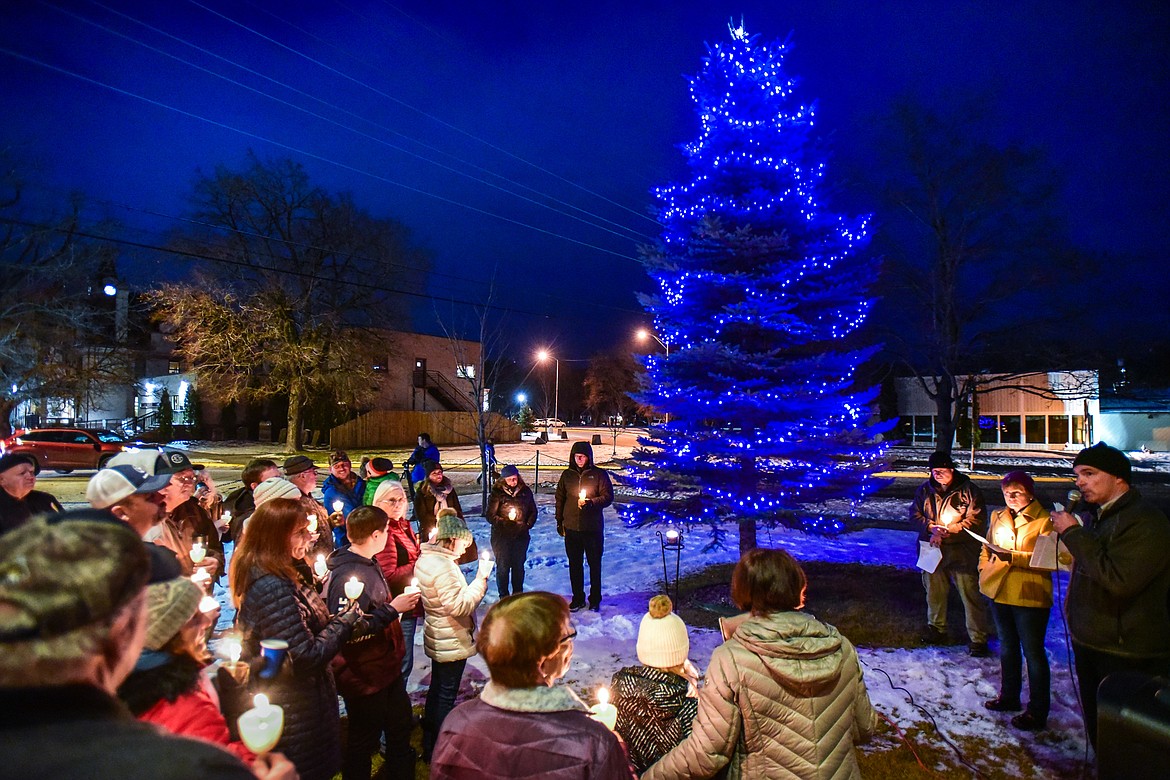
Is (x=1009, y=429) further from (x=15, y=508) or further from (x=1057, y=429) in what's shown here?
(x=15, y=508)

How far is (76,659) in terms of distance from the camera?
3.62 ft

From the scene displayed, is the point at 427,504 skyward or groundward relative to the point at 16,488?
groundward

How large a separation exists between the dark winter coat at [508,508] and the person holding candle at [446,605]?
10.1 ft

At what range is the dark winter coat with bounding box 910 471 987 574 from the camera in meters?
6.40

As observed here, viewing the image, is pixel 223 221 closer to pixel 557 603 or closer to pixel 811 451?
pixel 811 451

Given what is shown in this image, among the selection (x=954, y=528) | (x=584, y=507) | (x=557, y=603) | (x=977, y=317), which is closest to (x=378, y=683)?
(x=557, y=603)

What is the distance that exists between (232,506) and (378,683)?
454 centimetres

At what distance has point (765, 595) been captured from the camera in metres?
2.75

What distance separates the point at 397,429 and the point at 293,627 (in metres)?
40.7

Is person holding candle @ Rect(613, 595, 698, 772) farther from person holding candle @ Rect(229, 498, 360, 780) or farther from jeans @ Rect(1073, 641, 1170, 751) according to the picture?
jeans @ Rect(1073, 641, 1170, 751)

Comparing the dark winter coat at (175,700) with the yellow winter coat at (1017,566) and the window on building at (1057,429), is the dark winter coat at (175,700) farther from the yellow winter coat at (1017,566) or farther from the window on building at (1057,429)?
the window on building at (1057,429)

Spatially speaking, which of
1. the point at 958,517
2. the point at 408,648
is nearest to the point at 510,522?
the point at 408,648

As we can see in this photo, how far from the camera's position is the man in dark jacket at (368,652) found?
366 cm

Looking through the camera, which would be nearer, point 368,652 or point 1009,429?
point 368,652
